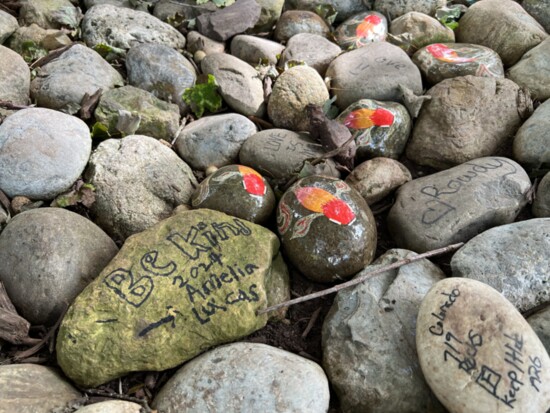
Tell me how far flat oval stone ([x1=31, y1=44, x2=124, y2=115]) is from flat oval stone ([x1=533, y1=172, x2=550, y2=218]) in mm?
2940

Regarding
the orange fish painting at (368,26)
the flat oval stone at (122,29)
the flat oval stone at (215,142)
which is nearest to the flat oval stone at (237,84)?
the flat oval stone at (215,142)

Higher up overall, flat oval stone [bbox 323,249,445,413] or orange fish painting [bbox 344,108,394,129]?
orange fish painting [bbox 344,108,394,129]

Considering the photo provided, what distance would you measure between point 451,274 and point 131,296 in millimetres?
1648

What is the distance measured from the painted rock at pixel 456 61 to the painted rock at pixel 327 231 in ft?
5.03

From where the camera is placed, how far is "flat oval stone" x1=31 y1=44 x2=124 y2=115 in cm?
333

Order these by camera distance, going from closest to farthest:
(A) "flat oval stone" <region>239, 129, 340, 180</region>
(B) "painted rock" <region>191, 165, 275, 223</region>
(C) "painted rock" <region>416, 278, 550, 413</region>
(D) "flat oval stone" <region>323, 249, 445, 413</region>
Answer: (C) "painted rock" <region>416, 278, 550, 413</region> < (D) "flat oval stone" <region>323, 249, 445, 413</region> < (B) "painted rock" <region>191, 165, 275, 223</region> < (A) "flat oval stone" <region>239, 129, 340, 180</region>

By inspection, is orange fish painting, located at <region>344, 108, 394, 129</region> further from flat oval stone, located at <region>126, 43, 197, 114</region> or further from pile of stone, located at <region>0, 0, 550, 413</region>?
flat oval stone, located at <region>126, 43, 197, 114</region>

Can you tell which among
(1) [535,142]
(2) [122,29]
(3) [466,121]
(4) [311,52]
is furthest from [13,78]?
(1) [535,142]

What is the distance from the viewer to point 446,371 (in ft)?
6.64

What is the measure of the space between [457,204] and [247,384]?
1.53m

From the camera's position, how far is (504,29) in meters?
3.89

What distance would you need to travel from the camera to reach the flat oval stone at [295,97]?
11.4 ft

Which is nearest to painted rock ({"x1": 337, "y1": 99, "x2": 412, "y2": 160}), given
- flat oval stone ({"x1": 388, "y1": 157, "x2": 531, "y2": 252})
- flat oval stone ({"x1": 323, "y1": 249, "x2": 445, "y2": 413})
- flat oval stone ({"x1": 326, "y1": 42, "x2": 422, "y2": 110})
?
flat oval stone ({"x1": 326, "y1": 42, "x2": 422, "y2": 110})

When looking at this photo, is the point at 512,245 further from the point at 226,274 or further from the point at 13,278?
the point at 13,278
